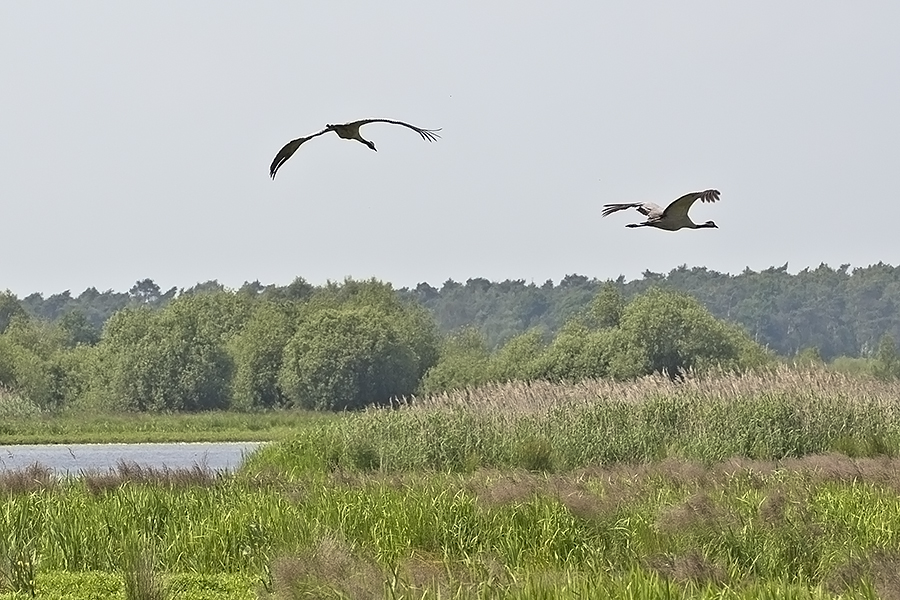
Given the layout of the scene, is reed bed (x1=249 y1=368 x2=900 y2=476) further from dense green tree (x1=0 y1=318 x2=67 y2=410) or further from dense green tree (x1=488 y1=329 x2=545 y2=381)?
dense green tree (x1=0 y1=318 x2=67 y2=410)

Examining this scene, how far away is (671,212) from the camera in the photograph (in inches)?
539

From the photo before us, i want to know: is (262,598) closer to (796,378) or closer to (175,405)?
(796,378)

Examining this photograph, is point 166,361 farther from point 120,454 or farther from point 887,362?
point 887,362

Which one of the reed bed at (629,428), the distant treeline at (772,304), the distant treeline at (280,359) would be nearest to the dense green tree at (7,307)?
the distant treeline at (772,304)

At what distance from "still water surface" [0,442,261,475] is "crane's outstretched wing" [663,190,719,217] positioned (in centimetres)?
1884

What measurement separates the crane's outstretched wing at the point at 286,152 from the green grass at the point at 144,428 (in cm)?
2989

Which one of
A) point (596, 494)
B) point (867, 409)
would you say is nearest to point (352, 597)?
point (596, 494)

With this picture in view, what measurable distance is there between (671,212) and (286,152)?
11.6 ft

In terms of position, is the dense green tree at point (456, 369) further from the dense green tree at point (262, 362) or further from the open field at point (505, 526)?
the open field at point (505, 526)

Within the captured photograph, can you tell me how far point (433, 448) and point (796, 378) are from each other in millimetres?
6452

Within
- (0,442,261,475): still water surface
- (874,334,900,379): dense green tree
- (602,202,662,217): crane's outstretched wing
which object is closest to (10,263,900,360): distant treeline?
(874,334,900,379): dense green tree

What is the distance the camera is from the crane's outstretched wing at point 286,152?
1266 centimetres

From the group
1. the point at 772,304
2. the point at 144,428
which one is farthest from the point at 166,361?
the point at 772,304

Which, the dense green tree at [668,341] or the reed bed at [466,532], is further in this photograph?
the dense green tree at [668,341]
